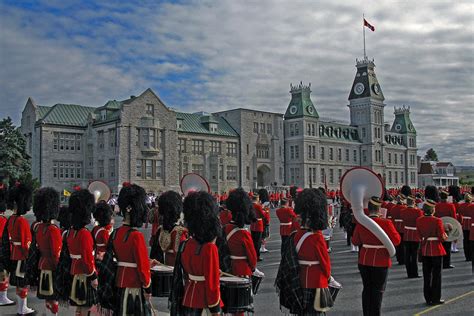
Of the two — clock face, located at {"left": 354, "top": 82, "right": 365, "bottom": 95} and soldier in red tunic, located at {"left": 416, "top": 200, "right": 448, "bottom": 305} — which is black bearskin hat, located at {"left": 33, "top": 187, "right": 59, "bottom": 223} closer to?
soldier in red tunic, located at {"left": 416, "top": 200, "right": 448, "bottom": 305}

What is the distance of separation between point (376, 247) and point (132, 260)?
3.36m

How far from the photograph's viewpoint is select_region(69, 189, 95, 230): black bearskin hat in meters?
7.08

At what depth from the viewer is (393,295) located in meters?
9.92

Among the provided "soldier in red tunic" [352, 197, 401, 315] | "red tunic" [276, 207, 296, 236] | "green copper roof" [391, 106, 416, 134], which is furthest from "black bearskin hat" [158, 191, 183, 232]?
"green copper roof" [391, 106, 416, 134]

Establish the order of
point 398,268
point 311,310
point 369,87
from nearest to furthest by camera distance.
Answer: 1. point 311,310
2. point 398,268
3. point 369,87

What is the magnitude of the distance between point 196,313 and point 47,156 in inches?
1768

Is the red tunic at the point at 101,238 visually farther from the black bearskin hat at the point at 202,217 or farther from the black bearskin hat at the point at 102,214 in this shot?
the black bearskin hat at the point at 202,217

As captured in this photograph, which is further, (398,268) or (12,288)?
(398,268)

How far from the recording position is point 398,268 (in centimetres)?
1341

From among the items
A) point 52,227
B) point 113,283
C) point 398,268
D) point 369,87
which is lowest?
point 398,268

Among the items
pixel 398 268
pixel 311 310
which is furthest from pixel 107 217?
pixel 398 268

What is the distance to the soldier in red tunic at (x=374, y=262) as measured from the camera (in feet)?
23.7

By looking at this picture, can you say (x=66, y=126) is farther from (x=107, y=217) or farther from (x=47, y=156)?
(x=107, y=217)

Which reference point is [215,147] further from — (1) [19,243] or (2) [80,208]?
(2) [80,208]
